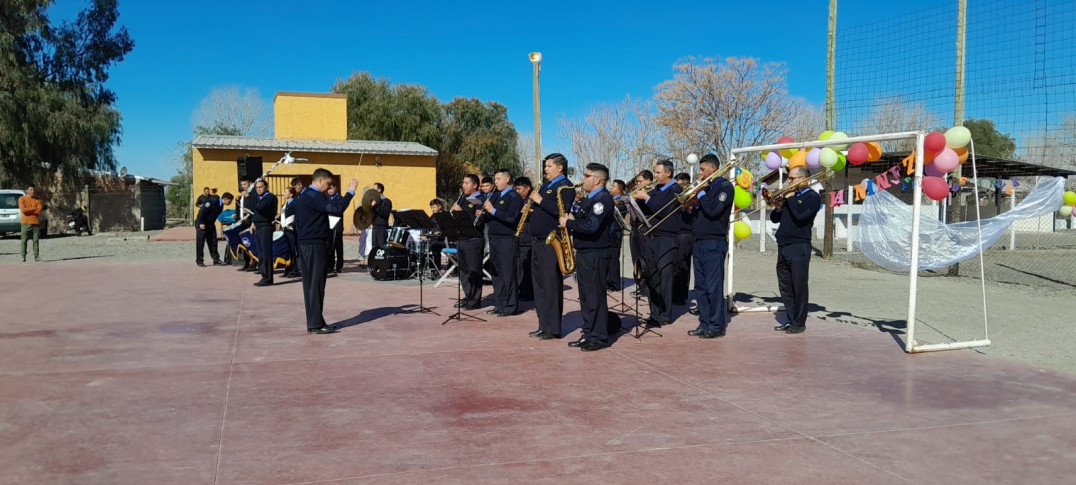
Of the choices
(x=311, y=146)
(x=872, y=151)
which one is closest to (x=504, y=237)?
(x=872, y=151)

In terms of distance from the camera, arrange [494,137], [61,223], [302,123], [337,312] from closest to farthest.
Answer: [337,312], [302,123], [61,223], [494,137]

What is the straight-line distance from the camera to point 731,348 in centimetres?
807

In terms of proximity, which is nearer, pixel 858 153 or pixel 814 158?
pixel 858 153

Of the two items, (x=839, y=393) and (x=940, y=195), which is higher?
(x=940, y=195)

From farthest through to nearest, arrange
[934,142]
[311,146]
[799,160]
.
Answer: [311,146]
[799,160]
[934,142]

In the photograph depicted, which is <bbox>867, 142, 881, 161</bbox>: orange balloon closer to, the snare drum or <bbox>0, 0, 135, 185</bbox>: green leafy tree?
the snare drum

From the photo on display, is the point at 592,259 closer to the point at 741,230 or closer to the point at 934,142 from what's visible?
the point at 741,230

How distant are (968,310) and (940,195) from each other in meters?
3.74

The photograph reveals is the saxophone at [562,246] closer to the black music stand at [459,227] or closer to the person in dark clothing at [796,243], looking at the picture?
the black music stand at [459,227]

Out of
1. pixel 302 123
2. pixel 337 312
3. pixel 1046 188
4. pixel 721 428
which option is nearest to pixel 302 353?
pixel 337 312

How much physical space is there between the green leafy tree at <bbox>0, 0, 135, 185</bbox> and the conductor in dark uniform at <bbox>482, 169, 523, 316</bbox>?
32703 millimetres

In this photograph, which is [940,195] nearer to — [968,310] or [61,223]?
[968,310]

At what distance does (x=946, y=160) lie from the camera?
7781 millimetres

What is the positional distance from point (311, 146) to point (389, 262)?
1613 cm
